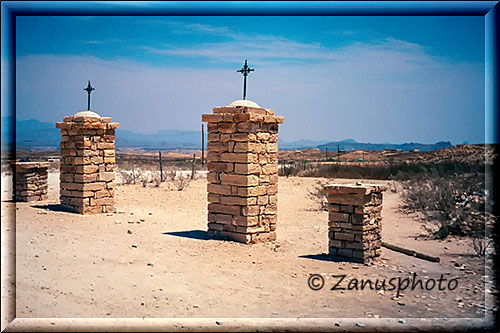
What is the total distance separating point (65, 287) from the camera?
254 inches

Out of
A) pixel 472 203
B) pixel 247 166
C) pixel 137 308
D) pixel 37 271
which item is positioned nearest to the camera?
pixel 137 308

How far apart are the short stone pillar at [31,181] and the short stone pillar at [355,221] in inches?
337

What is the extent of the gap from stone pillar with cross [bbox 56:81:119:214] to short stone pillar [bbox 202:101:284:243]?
138 inches

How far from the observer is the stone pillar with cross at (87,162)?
11641 mm

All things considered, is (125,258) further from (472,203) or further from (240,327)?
(472,203)

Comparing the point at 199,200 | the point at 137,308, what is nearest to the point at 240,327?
the point at 137,308

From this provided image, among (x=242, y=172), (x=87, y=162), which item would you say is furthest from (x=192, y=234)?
(x=87, y=162)

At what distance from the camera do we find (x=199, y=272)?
753 centimetres

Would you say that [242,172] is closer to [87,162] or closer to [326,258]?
[326,258]

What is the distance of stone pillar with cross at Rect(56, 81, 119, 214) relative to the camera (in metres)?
11.6

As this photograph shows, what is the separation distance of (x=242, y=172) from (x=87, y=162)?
4358 millimetres

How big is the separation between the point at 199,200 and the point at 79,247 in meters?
7.44

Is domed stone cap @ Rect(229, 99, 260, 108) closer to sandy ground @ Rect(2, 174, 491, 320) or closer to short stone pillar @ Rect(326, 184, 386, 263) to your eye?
short stone pillar @ Rect(326, 184, 386, 263)

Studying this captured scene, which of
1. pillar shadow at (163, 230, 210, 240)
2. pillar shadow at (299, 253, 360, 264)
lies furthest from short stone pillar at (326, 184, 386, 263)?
pillar shadow at (163, 230, 210, 240)
